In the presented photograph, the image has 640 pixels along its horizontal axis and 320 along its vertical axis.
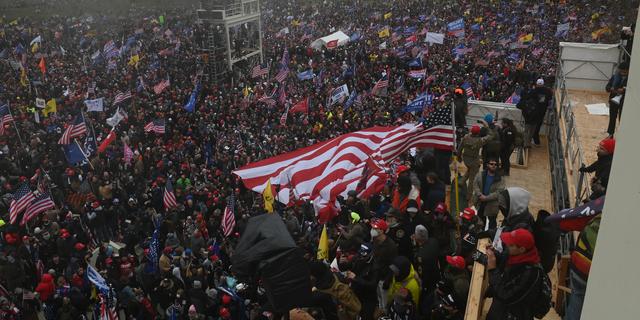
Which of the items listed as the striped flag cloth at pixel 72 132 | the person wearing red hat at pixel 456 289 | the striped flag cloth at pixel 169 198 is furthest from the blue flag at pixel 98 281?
the striped flag cloth at pixel 72 132

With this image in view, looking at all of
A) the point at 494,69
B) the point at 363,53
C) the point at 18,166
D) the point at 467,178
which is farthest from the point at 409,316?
the point at 363,53

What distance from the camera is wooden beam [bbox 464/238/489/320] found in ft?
18.5

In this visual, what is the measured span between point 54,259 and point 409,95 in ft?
48.3

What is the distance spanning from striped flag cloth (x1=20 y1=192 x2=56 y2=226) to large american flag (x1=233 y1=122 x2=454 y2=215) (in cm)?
634

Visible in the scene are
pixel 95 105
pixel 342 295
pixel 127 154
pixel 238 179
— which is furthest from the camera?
pixel 95 105

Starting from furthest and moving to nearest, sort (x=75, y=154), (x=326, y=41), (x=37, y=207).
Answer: (x=326, y=41) < (x=75, y=154) < (x=37, y=207)

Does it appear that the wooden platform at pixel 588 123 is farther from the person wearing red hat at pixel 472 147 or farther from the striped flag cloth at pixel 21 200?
the striped flag cloth at pixel 21 200

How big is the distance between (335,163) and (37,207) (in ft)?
26.0

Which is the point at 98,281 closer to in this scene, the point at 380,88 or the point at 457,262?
the point at 457,262

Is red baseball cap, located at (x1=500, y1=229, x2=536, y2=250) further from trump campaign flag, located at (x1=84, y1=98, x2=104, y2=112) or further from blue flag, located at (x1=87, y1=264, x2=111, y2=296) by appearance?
trump campaign flag, located at (x1=84, y1=98, x2=104, y2=112)

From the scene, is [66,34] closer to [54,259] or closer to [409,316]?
[54,259]

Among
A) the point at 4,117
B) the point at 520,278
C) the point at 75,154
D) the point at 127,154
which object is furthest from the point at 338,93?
the point at 520,278

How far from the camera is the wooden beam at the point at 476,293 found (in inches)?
222

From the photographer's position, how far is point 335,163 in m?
8.97
